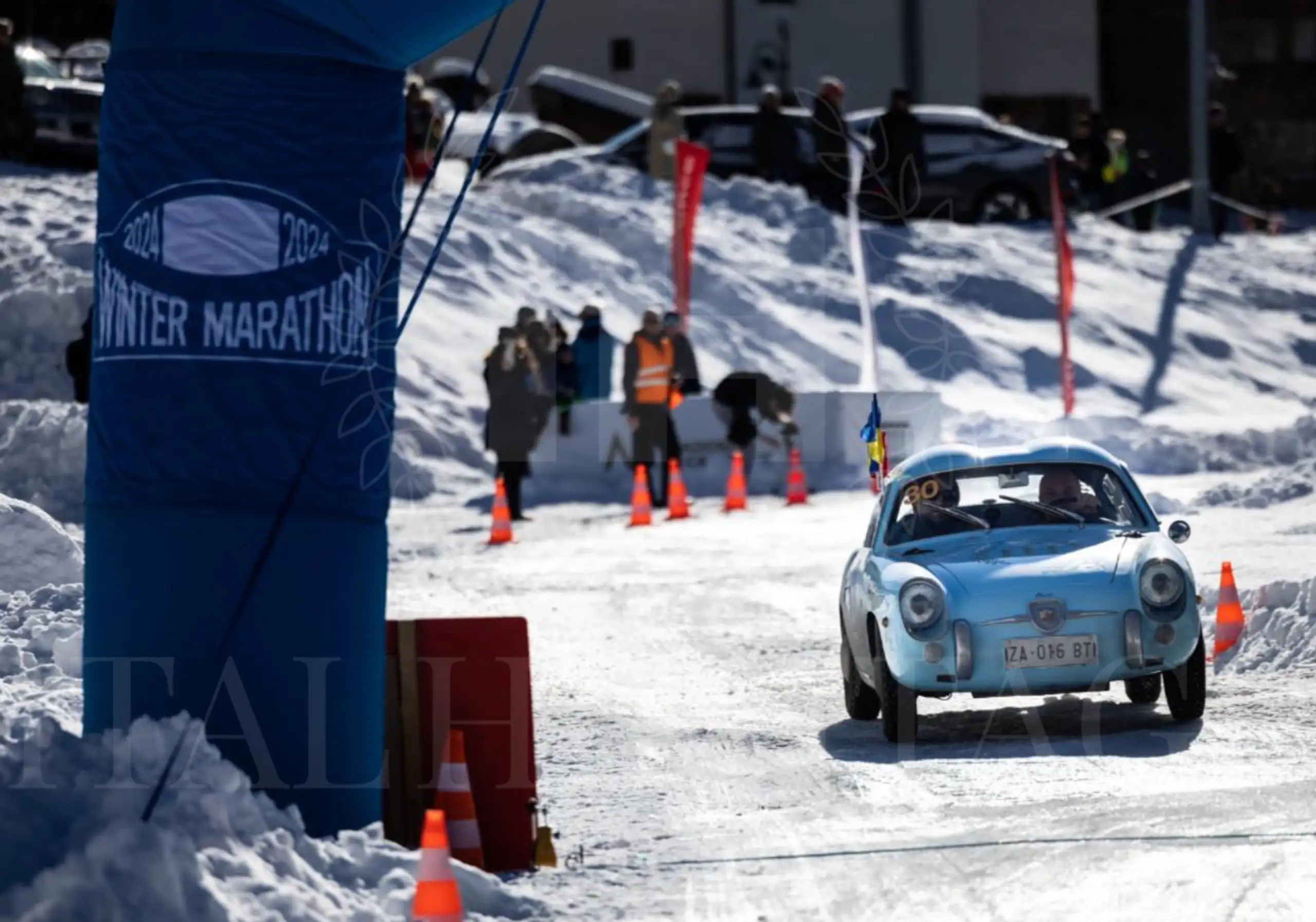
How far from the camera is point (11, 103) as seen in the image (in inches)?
1243

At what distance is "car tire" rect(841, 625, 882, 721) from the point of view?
1216 cm

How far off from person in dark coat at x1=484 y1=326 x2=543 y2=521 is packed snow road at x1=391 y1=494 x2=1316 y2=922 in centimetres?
659

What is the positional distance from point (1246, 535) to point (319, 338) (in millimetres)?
12042

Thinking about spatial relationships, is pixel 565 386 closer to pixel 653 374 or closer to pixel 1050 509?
pixel 653 374

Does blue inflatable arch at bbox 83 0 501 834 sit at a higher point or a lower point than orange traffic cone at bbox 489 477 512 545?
higher

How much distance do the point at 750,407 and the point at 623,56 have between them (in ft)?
75.2

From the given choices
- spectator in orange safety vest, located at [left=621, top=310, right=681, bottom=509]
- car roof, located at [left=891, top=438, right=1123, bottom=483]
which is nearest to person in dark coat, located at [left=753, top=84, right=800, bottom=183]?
spectator in orange safety vest, located at [left=621, top=310, right=681, bottom=509]

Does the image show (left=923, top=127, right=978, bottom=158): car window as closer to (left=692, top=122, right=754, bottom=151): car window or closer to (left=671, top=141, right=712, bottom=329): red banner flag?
(left=692, top=122, right=754, bottom=151): car window

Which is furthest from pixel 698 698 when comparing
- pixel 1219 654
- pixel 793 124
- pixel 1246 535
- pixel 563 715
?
pixel 793 124

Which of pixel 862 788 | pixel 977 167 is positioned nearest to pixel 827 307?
pixel 977 167

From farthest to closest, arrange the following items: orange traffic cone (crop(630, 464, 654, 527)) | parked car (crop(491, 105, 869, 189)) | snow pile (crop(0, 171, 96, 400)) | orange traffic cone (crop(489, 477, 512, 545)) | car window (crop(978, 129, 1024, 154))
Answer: car window (crop(978, 129, 1024, 154)) → parked car (crop(491, 105, 869, 189)) → snow pile (crop(0, 171, 96, 400)) → orange traffic cone (crop(630, 464, 654, 527)) → orange traffic cone (crop(489, 477, 512, 545))

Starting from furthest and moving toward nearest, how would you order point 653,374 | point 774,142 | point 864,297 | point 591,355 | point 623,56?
point 623,56
point 774,142
point 591,355
point 864,297
point 653,374

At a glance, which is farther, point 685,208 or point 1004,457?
point 685,208

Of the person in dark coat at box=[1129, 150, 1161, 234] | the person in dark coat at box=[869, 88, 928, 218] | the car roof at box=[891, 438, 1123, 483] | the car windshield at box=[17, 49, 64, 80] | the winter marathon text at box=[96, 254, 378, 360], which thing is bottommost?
the car roof at box=[891, 438, 1123, 483]
